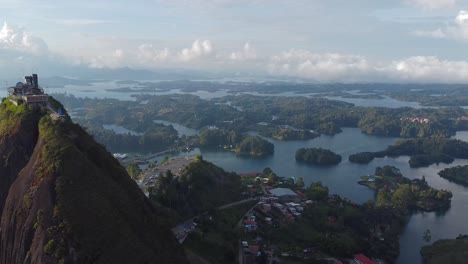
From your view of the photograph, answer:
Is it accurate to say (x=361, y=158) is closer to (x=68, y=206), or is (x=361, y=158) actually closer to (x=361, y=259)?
(x=361, y=259)

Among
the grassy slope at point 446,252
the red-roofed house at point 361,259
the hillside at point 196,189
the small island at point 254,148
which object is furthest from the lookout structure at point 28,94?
the small island at point 254,148

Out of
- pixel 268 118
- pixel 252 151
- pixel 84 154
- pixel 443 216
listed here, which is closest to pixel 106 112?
pixel 268 118

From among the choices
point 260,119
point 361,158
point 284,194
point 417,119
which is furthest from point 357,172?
point 417,119

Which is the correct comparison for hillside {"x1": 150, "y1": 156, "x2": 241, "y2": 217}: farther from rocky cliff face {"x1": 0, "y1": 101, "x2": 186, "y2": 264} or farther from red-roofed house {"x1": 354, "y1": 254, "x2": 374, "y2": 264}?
rocky cliff face {"x1": 0, "y1": 101, "x2": 186, "y2": 264}

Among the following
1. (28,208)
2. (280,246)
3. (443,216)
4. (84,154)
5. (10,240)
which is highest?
(84,154)

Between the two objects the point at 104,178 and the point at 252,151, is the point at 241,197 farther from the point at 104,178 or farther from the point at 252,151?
the point at 252,151

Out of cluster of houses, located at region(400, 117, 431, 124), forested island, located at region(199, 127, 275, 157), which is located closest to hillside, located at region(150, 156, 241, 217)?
forested island, located at region(199, 127, 275, 157)

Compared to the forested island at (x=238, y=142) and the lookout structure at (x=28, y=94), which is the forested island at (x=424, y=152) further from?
the lookout structure at (x=28, y=94)
